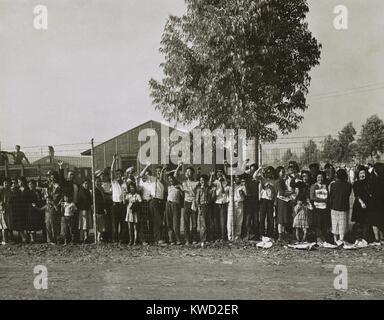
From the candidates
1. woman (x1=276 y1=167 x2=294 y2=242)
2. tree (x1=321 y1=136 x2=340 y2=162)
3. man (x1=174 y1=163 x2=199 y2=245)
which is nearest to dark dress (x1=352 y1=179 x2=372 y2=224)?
woman (x1=276 y1=167 x2=294 y2=242)

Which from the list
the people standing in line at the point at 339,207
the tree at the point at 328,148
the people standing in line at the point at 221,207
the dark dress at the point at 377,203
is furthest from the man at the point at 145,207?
the dark dress at the point at 377,203

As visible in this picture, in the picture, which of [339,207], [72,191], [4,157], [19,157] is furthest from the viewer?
[19,157]

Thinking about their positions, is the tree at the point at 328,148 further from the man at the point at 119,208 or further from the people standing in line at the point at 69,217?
the people standing in line at the point at 69,217

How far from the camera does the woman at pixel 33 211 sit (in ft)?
32.3

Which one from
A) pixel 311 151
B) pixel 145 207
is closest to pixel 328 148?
pixel 311 151

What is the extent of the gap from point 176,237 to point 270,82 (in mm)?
5329

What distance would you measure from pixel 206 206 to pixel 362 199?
304 centimetres

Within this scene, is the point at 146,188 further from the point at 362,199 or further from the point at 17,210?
the point at 362,199

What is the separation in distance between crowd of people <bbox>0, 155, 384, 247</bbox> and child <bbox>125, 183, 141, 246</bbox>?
0.07 feet

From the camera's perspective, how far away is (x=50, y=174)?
32.0 ft

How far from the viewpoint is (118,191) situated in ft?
31.1

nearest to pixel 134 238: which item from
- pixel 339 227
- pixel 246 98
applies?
pixel 339 227
